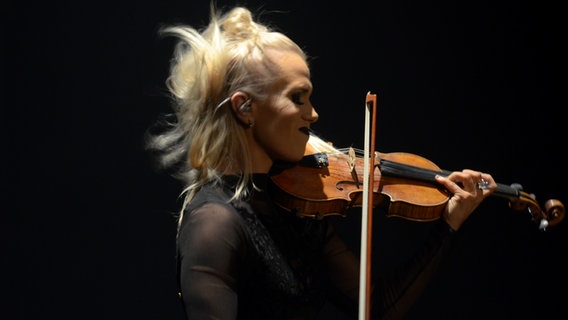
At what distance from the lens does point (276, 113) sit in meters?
1.26

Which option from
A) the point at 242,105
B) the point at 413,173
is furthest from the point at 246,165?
the point at 413,173

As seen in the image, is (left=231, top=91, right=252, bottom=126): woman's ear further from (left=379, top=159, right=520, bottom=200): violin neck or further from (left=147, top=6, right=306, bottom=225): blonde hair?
(left=379, top=159, right=520, bottom=200): violin neck

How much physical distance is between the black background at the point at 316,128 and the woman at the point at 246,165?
51 cm

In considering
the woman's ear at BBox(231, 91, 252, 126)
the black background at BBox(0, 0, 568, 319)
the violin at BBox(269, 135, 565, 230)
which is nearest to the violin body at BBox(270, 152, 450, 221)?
the violin at BBox(269, 135, 565, 230)

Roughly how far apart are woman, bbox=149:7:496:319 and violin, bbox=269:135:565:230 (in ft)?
0.12

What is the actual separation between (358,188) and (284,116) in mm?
188

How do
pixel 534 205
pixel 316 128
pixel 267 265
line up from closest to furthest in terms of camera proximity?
pixel 267 265 → pixel 534 205 → pixel 316 128

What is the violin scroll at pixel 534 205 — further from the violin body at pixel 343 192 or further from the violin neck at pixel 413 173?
the violin body at pixel 343 192

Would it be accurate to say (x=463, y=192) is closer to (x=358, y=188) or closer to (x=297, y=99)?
(x=358, y=188)

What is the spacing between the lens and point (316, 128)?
1.91 m

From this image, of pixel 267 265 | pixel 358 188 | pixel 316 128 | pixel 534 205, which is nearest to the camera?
pixel 267 265

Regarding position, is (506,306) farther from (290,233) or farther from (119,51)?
(119,51)

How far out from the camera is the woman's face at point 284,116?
1.26 metres

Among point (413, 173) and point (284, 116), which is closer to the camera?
point (284, 116)
